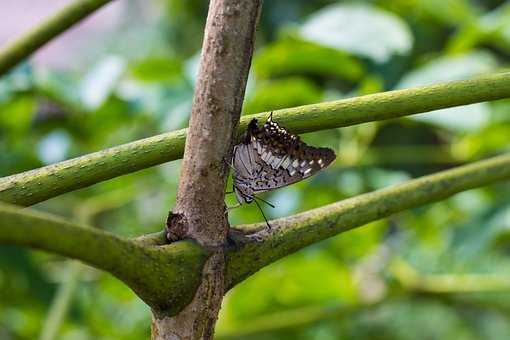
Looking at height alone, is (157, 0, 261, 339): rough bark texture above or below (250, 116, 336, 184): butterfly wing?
below

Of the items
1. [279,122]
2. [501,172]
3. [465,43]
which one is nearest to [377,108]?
[279,122]

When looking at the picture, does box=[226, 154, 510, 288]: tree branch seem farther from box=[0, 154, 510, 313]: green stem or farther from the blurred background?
the blurred background

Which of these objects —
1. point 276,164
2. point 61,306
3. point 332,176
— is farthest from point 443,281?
point 276,164

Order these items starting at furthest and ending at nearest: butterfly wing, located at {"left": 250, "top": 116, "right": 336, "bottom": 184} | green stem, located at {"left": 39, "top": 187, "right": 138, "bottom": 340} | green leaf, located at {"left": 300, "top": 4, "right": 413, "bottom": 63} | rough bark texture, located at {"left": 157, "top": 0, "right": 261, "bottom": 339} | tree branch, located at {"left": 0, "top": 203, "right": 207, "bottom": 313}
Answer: green stem, located at {"left": 39, "top": 187, "right": 138, "bottom": 340}, green leaf, located at {"left": 300, "top": 4, "right": 413, "bottom": 63}, butterfly wing, located at {"left": 250, "top": 116, "right": 336, "bottom": 184}, rough bark texture, located at {"left": 157, "top": 0, "right": 261, "bottom": 339}, tree branch, located at {"left": 0, "top": 203, "right": 207, "bottom": 313}

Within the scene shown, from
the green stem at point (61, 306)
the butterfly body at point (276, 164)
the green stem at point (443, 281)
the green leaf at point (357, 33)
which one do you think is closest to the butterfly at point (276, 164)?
the butterfly body at point (276, 164)

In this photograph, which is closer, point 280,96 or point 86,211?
point 280,96

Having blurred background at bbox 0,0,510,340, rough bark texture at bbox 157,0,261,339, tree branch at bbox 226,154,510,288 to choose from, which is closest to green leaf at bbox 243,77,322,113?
blurred background at bbox 0,0,510,340

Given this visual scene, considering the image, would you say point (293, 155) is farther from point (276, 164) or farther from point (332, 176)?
point (332, 176)
